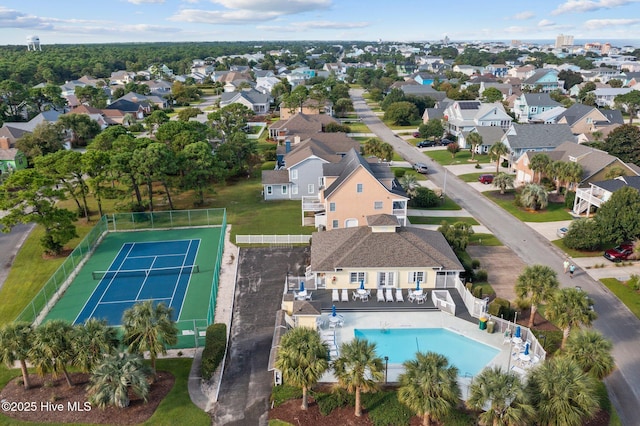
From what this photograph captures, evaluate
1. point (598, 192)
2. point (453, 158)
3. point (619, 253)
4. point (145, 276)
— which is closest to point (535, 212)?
point (598, 192)

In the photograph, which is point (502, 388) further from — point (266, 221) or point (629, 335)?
point (266, 221)

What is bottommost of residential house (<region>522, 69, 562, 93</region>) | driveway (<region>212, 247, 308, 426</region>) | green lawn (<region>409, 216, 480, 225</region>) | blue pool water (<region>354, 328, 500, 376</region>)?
blue pool water (<region>354, 328, 500, 376</region>)

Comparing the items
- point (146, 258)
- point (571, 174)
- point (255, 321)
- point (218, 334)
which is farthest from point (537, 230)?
point (146, 258)

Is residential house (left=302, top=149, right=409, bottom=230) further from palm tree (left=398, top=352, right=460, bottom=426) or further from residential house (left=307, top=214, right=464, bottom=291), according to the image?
palm tree (left=398, top=352, right=460, bottom=426)

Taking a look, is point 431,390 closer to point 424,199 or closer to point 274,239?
point 274,239

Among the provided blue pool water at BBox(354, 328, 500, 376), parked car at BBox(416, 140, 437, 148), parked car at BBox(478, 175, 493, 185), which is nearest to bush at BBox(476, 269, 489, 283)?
blue pool water at BBox(354, 328, 500, 376)
